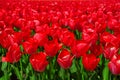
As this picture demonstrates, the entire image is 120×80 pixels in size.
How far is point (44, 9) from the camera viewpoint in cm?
853

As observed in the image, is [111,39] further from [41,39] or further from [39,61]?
[39,61]

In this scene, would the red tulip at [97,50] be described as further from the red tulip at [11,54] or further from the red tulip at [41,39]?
the red tulip at [11,54]

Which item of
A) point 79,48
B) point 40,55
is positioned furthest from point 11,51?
point 79,48

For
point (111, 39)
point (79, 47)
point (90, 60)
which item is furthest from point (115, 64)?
point (111, 39)

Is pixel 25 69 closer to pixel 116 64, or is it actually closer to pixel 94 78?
pixel 94 78

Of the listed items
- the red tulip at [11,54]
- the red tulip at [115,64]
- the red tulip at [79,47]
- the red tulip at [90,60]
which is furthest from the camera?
the red tulip at [11,54]

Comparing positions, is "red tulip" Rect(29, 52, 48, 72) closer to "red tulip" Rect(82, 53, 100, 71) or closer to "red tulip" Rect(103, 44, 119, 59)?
"red tulip" Rect(82, 53, 100, 71)

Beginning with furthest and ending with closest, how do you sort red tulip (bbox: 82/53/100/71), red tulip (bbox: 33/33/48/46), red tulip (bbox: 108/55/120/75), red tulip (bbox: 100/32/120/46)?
1. red tulip (bbox: 33/33/48/46)
2. red tulip (bbox: 100/32/120/46)
3. red tulip (bbox: 82/53/100/71)
4. red tulip (bbox: 108/55/120/75)

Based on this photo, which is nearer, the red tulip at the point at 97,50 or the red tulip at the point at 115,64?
the red tulip at the point at 115,64

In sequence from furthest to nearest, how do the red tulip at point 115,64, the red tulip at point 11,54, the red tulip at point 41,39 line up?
the red tulip at point 41,39 < the red tulip at point 11,54 < the red tulip at point 115,64

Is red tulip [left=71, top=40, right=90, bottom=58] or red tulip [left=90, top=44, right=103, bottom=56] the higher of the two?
red tulip [left=71, top=40, right=90, bottom=58]

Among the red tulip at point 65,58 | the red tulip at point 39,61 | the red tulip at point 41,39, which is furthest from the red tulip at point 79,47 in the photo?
the red tulip at point 41,39

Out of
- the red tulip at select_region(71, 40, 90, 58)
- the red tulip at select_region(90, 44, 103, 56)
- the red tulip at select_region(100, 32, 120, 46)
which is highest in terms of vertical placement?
the red tulip at select_region(71, 40, 90, 58)

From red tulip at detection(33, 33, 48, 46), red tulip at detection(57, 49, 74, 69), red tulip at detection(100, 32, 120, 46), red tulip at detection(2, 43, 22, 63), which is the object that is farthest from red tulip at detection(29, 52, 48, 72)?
red tulip at detection(100, 32, 120, 46)
